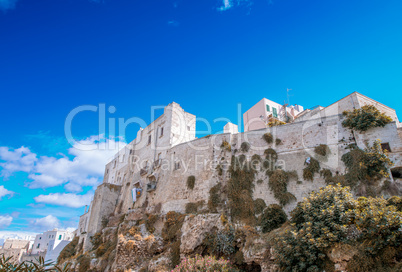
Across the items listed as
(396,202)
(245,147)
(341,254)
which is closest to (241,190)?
(245,147)

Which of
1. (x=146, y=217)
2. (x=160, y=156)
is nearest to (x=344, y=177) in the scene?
(x=146, y=217)

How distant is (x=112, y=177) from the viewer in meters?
43.0

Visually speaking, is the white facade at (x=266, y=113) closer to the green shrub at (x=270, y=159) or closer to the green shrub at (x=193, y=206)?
the green shrub at (x=270, y=159)

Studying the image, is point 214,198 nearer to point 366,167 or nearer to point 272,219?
point 272,219

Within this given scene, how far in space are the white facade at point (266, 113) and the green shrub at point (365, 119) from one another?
37.3ft

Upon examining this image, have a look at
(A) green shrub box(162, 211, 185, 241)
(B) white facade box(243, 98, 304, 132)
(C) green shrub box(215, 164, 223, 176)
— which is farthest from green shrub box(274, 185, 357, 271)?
(B) white facade box(243, 98, 304, 132)

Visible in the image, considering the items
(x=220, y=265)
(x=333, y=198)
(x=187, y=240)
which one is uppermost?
(x=333, y=198)

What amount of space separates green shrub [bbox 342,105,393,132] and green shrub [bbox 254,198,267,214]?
331 inches

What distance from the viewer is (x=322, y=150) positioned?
1891cm

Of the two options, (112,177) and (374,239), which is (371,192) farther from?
(112,177)

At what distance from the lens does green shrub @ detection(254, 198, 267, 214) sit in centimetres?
1822

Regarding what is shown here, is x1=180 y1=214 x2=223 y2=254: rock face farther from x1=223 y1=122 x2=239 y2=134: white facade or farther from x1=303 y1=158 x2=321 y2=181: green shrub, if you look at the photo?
x1=223 y1=122 x2=239 y2=134: white facade

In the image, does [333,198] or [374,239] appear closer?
[374,239]

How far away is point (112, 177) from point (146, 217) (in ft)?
71.7
